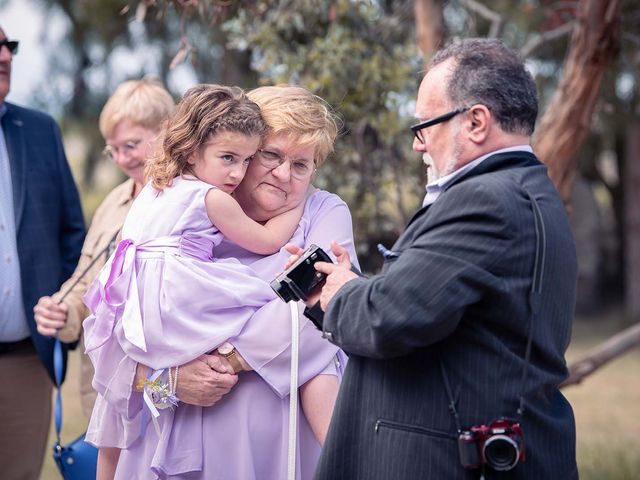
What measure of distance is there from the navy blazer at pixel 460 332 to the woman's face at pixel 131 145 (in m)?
1.71

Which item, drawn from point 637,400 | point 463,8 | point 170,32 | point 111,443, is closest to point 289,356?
point 111,443

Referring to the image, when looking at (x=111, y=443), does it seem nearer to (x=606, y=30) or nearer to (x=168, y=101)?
(x=168, y=101)

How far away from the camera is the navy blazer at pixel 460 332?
220cm

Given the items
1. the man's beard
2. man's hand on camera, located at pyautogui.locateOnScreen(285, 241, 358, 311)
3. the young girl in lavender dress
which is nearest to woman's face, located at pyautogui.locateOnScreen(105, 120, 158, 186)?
the young girl in lavender dress

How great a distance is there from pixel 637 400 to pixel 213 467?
24.7 feet

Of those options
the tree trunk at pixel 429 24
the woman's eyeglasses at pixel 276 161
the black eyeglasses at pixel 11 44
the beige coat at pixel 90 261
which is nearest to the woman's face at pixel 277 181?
the woman's eyeglasses at pixel 276 161

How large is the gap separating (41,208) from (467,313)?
2497 mm

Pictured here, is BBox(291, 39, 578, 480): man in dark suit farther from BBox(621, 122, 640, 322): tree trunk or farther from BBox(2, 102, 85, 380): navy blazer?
BBox(621, 122, 640, 322): tree trunk

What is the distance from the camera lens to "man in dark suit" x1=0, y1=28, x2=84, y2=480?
13.4 feet

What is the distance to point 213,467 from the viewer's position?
2801 mm

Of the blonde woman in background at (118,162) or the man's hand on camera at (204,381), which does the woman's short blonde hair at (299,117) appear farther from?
the blonde woman in background at (118,162)

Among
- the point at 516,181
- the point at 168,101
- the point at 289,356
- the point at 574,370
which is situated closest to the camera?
the point at 516,181

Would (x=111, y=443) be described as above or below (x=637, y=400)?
above

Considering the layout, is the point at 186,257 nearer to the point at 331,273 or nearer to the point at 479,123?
the point at 331,273
